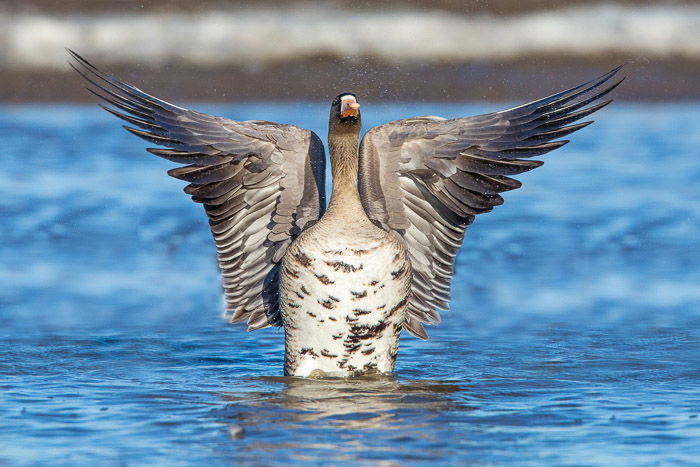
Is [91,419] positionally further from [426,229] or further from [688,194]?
[688,194]

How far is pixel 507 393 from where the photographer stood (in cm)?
792

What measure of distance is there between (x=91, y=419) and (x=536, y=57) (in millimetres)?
17162

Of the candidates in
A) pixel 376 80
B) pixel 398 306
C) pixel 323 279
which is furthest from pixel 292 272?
pixel 376 80

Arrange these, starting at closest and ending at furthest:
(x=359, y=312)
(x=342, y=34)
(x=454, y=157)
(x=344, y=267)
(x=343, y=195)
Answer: (x=344, y=267) < (x=359, y=312) < (x=343, y=195) < (x=454, y=157) < (x=342, y=34)

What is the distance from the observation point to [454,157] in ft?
27.7

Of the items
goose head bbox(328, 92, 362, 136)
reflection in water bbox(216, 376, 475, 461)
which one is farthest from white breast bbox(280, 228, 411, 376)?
goose head bbox(328, 92, 362, 136)

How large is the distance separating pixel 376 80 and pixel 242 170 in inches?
564

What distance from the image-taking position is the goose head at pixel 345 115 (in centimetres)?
807

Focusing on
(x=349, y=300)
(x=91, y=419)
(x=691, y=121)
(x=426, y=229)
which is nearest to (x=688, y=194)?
(x=691, y=121)

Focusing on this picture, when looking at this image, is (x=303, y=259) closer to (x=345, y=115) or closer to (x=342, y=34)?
(x=345, y=115)

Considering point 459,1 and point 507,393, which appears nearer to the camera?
point 507,393

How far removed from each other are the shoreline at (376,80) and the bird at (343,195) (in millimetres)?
12452

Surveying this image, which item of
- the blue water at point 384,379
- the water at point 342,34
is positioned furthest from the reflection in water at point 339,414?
the water at point 342,34

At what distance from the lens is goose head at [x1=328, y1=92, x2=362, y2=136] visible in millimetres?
8070
